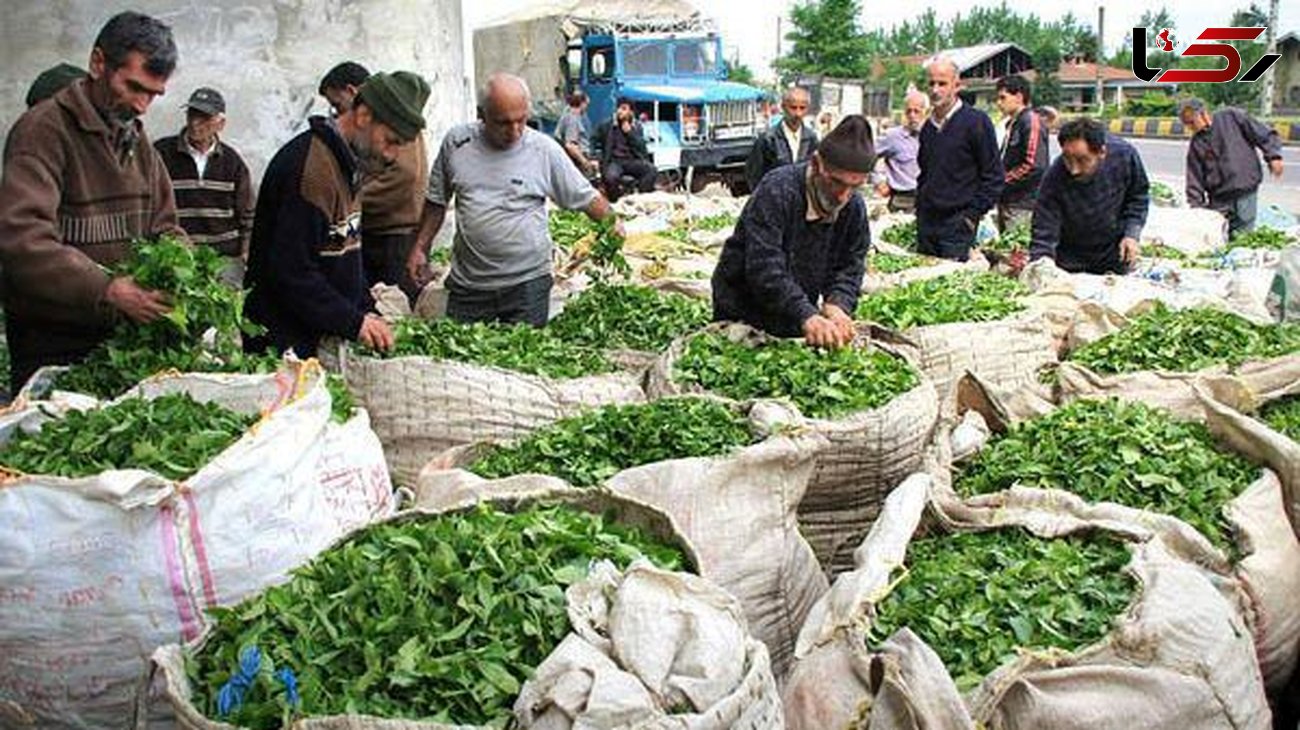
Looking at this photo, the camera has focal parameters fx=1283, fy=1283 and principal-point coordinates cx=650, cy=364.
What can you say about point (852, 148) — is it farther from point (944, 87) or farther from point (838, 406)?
point (944, 87)

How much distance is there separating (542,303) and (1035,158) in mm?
4588

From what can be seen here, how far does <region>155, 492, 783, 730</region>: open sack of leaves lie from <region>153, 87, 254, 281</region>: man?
13.2 feet

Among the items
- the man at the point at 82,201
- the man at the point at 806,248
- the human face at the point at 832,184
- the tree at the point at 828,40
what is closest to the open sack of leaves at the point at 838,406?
the man at the point at 806,248

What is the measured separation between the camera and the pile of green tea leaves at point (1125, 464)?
3.63m

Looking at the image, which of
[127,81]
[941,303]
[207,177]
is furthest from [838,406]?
[207,177]

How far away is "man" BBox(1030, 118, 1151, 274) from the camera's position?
667cm

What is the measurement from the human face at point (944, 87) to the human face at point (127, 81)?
17.9 ft

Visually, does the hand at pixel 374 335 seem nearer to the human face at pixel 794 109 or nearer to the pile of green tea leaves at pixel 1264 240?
the human face at pixel 794 109

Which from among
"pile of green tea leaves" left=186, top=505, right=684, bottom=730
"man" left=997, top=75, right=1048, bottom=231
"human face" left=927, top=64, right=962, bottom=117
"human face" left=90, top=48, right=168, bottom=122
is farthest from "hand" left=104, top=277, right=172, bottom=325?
"man" left=997, top=75, right=1048, bottom=231

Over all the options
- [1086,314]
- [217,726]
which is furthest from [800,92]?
[217,726]

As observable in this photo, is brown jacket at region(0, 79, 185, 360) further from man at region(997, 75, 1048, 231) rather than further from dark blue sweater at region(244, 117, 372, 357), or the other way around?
man at region(997, 75, 1048, 231)

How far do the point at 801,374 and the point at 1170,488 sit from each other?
4.12ft

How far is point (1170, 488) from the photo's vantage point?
3.66 m

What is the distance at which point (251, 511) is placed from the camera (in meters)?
3.01
